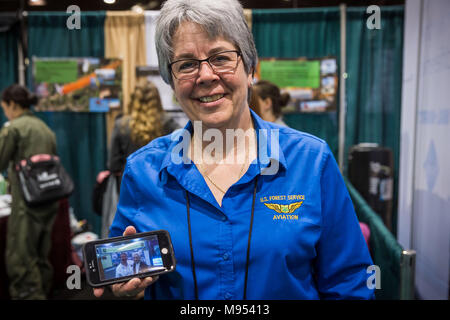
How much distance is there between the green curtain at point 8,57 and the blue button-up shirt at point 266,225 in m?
3.10

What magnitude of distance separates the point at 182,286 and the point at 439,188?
32.1 inches

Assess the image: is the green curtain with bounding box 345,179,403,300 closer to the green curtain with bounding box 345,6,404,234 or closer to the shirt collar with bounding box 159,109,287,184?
the green curtain with bounding box 345,6,404,234

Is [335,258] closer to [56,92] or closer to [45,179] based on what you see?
[45,179]

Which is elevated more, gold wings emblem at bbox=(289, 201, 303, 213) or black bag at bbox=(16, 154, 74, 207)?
gold wings emblem at bbox=(289, 201, 303, 213)

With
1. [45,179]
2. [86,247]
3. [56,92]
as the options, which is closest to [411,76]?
[86,247]

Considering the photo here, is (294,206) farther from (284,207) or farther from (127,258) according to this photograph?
(127,258)

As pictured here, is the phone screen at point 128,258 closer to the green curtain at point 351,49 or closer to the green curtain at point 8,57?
the green curtain at point 351,49

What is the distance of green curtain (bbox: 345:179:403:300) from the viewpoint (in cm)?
116

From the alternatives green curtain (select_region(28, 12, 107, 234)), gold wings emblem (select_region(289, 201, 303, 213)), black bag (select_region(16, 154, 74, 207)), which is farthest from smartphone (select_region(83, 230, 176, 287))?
green curtain (select_region(28, 12, 107, 234))

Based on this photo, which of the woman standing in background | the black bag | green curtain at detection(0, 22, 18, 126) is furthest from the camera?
green curtain at detection(0, 22, 18, 126)

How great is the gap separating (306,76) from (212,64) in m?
0.63

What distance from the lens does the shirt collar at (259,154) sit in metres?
0.81

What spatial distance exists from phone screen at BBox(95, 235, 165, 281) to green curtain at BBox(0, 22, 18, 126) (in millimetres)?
3161

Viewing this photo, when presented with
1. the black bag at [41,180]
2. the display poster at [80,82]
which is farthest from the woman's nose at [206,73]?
the black bag at [41,180]
